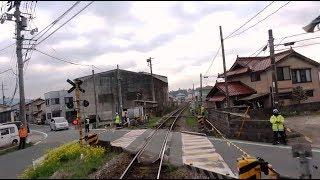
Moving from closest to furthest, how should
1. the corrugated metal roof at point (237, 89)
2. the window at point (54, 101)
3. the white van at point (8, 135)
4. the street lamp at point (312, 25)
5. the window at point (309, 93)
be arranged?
the street lamp at point (312, 25), the white van at point (8, 135), the window at point (309, 93), the corrugated metal roof at point (237, 89), the window at point (54, 101)

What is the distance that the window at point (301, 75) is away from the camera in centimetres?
4316

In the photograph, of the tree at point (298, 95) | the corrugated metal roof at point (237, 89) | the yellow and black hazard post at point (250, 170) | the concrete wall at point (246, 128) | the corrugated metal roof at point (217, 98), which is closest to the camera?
the yellow and black hazard post at point (250, 170)

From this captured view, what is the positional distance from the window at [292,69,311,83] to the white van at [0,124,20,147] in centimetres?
2601

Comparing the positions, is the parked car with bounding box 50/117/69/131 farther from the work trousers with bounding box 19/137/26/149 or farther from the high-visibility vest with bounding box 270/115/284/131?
the high-visibility vest with bounding box 270/115/284/131

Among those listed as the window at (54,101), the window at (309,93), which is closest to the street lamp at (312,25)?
the window at (309,93)

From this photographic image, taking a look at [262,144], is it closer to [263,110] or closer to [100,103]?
[263,110]

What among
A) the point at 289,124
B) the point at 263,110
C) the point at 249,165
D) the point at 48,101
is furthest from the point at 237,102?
the point at 48,101

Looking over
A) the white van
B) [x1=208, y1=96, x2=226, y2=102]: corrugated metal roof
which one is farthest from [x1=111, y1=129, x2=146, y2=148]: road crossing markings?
[x1=208, y1=96, x2=226, y2=102]: corrugated metal roof

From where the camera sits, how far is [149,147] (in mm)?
24219

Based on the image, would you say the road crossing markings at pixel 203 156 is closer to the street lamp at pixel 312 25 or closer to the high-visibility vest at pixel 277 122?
the high-visibility vest at pixel 277 122

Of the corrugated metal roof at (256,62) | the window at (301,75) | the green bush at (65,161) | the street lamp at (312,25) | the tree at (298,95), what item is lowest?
the green bush at (65,161)

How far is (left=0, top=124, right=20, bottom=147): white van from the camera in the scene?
3338 centimetres

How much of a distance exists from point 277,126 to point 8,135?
21319 millimetres

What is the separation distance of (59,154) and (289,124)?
15.8 meters
